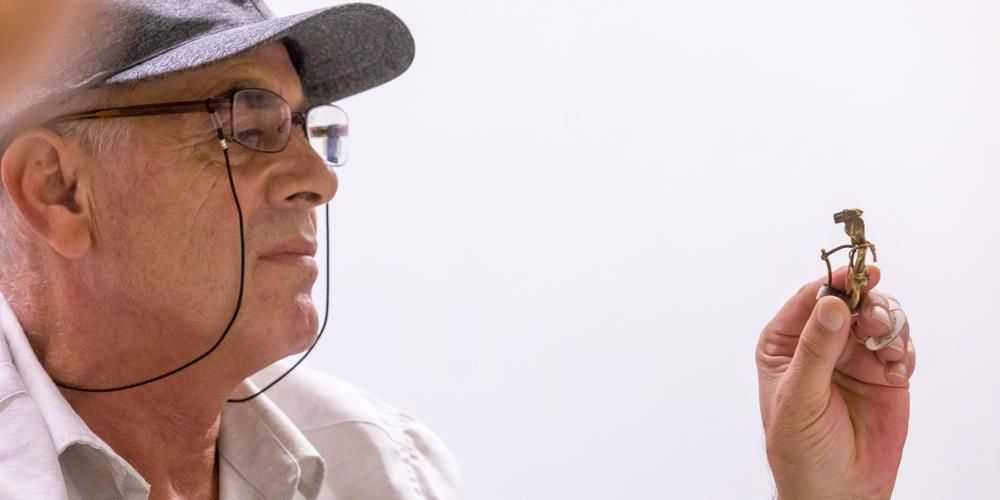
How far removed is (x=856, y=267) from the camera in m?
1.26

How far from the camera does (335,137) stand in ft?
4.82

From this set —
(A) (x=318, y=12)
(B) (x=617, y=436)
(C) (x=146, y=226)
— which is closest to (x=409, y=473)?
(B) (x=617, y=436)

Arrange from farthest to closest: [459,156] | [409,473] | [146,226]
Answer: [459,156], [409,473], [146,226]

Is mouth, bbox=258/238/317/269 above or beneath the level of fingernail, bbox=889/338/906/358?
above

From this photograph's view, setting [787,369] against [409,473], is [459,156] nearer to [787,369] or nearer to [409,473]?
[409,473]

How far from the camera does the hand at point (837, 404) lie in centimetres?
128

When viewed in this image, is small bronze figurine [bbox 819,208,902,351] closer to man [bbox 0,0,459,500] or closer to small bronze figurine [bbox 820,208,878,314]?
small bronze figurine [bbox 820,208,878,314]

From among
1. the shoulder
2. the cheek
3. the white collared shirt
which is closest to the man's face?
the cheek

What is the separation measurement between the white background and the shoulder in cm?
22

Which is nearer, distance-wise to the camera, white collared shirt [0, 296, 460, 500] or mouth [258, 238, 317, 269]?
white collared shirt [0, 296, 460, 500]

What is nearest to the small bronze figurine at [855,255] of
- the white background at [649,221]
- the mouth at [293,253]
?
the white background at [649,221]

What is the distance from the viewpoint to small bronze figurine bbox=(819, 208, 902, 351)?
1251 millimetres

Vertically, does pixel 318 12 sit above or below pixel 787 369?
above

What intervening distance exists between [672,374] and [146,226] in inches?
33.6
